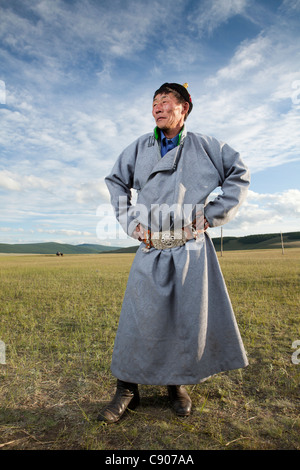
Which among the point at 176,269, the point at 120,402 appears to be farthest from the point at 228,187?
the point at 120,402

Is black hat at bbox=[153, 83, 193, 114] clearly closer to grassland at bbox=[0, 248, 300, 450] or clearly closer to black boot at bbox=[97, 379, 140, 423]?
black boot at bbox=[97, 379, 140, 423]

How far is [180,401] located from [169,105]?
7.48 feet

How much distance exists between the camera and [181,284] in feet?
7.36

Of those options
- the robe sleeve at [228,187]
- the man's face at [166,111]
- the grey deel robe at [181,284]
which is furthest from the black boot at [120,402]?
the man's face at [166,111]

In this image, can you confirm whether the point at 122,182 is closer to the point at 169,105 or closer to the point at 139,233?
the point at 139,233

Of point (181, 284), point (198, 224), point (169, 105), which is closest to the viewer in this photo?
point (181, 284)

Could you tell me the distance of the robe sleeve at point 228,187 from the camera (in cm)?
240

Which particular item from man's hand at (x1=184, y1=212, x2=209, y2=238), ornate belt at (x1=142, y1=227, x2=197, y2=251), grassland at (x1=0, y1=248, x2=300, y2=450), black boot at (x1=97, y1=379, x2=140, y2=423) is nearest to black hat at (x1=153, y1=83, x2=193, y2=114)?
man's hand at (x1=184, y1=212, x2=209, y2=238)

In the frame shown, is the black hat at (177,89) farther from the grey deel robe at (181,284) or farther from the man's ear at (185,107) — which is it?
the grey deel robe at (181,284)

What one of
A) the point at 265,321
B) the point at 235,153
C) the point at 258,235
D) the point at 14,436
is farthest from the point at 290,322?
the point at 258,235

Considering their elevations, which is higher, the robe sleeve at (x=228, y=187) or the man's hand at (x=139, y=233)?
the robe sleeve at (x=228, y=187)

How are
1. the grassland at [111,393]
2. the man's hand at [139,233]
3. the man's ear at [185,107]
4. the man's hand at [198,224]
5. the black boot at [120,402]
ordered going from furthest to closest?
the man's ear at [185,107]
the man's hand at [139,233]
the man's hand at [198,224]
the black boot at [120,402]
the grassland at [111,393]

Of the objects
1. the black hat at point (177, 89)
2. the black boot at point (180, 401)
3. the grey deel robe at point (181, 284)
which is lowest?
the black boot at point (180, 401)

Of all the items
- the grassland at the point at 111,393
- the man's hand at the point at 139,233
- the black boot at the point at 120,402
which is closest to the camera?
the grassland at the point at 111,393
